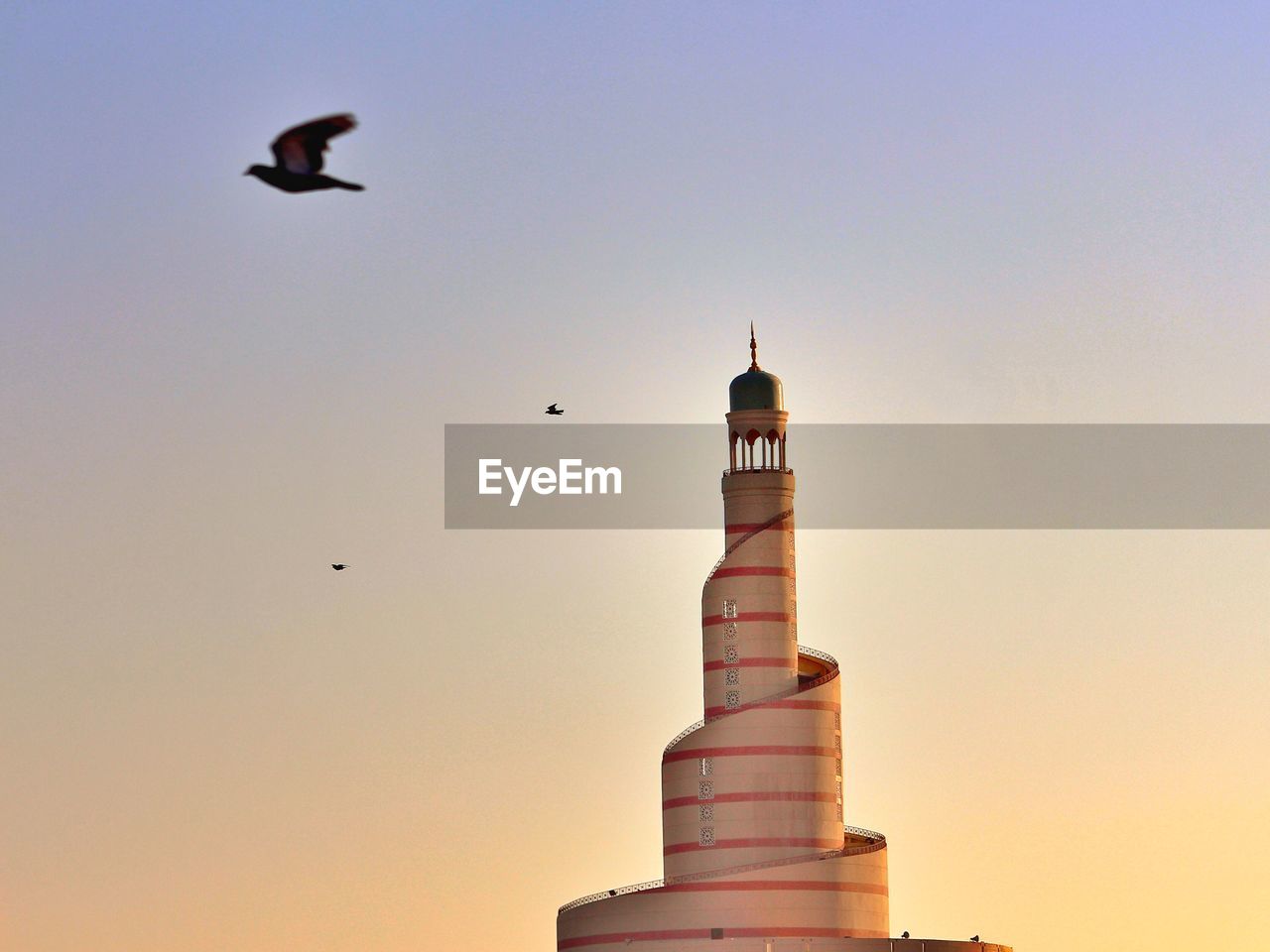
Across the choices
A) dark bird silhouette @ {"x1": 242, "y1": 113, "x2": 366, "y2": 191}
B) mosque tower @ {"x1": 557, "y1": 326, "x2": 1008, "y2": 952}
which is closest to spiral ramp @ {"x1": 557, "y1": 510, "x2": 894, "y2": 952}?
mosque tower @ {"x1": 557, "y1": 326, "x2": 1008, "y2": 952}

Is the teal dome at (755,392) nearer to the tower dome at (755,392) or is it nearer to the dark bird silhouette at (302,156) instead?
the tower dome at (755,392)

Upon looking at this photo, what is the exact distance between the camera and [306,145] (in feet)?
211

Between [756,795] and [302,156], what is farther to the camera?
[756,795]

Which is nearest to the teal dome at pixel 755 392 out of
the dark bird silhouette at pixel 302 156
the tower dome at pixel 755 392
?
the tower dome at pixel 755 392

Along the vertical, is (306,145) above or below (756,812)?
above

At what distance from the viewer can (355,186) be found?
193 ft

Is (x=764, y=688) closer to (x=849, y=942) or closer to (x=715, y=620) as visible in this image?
(x=715, y=620)

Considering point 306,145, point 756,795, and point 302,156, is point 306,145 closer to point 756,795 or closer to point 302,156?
point 302,156

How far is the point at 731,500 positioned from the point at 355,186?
90.9 metres

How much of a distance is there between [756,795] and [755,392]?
21418 millimetres

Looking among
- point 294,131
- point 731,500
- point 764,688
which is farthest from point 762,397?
point 294,131

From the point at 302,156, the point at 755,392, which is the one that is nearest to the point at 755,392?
the point at 755,392

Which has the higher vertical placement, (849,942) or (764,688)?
(764,688)

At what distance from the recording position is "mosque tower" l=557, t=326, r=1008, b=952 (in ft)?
468
